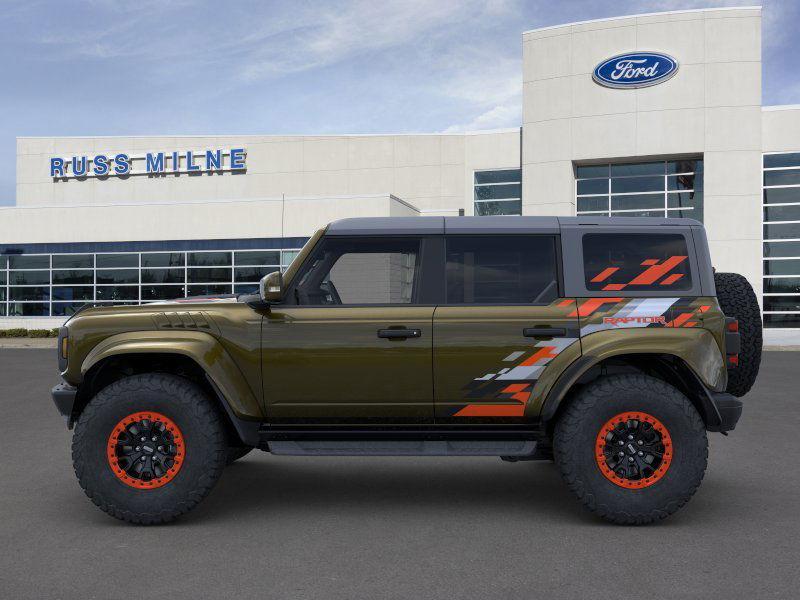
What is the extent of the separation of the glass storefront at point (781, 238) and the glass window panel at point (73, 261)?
1105 inches

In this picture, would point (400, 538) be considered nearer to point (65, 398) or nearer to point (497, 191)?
point (65, 398)

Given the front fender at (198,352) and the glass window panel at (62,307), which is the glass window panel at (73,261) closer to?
the glass window panel at (62,307)

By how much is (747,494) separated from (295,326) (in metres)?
3.61

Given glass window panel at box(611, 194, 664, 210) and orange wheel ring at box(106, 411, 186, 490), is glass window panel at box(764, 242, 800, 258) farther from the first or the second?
orange wheel ring at box(106, 411, 186, 490)

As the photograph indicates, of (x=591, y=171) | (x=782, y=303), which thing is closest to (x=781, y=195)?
(x=782, y=303)

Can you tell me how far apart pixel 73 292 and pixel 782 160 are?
30079 millimetres

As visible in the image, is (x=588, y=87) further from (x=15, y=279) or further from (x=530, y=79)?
(x=15, y=279)

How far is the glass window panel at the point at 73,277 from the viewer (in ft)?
115

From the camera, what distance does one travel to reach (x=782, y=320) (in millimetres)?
29922

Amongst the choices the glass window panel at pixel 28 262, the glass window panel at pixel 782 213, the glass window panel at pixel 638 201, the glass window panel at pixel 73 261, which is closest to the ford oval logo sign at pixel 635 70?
the glass window panel at pixel 638 201

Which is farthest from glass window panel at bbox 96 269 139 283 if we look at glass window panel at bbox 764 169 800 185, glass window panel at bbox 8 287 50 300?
glass window panel at bbox 764 169 800 185

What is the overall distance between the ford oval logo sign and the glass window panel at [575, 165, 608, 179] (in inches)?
127

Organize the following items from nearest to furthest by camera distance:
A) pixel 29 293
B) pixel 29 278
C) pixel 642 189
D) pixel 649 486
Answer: pixel 649 486 < pixel 642 189 < pixel 29 278 < pixel 29 293

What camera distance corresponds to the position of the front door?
5215 mm
